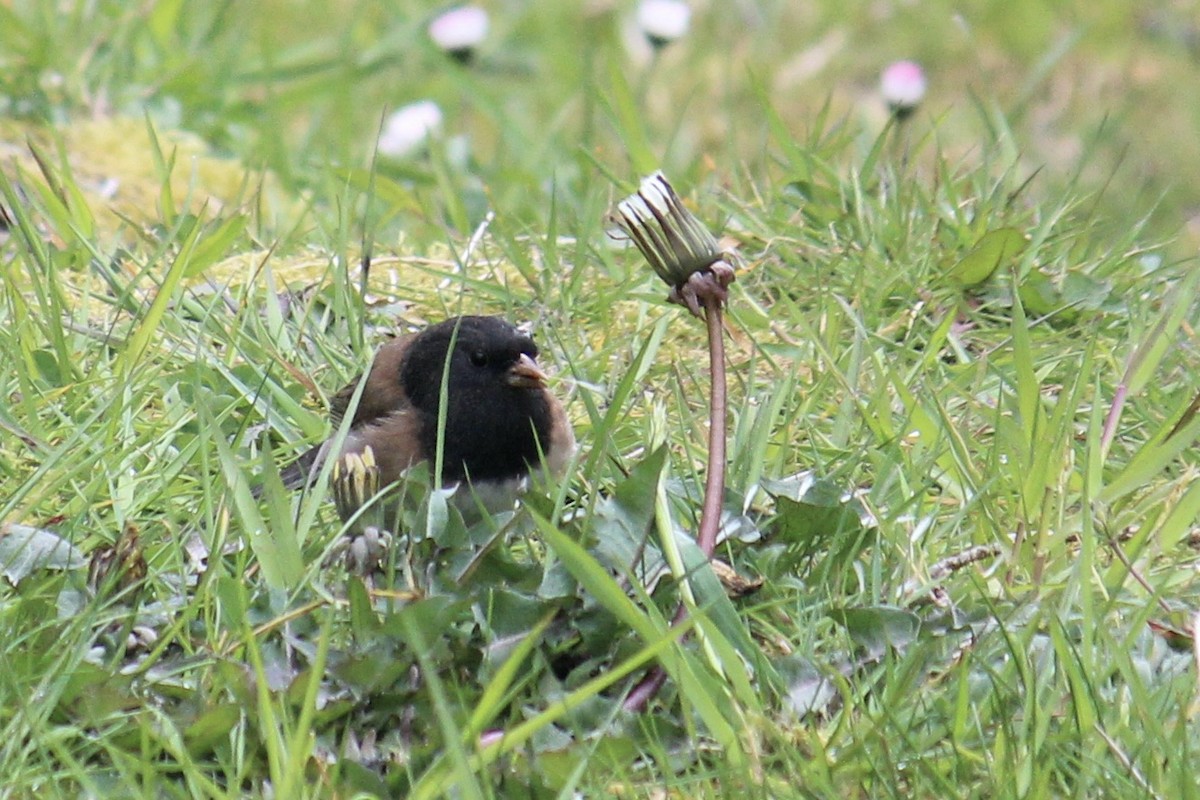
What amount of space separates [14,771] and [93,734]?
15cm

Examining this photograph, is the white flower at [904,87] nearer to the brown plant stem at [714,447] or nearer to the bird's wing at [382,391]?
the bird's wing at [382,391]

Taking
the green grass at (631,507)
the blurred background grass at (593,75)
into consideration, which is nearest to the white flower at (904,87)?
the green grass at (631,507)

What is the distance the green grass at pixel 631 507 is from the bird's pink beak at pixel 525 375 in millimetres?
125

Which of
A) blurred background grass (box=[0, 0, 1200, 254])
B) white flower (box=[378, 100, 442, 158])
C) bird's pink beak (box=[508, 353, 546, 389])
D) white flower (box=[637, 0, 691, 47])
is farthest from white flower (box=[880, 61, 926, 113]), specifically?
white flower (box=[378, 100, 442, 158])

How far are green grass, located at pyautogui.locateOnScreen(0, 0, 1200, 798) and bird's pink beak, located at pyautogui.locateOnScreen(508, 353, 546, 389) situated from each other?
125mm

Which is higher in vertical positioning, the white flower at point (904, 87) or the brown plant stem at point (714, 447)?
the brown plant stem at point (714, 447)

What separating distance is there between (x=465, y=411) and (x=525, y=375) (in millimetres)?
141

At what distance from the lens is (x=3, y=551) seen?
2352 mm

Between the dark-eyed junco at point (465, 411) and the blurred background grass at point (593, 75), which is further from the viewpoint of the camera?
the blurred background grass at point (593, 75)

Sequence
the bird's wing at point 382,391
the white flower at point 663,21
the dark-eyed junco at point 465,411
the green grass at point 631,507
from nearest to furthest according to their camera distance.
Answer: the green grass at point 631,507, the dark-eyed junco at point 465,411, the bird's wing at point 382,391, the white flower at point 663,21

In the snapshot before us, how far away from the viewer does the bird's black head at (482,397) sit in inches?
120

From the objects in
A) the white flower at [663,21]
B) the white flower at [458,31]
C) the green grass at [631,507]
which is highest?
the white flower at [458,31]

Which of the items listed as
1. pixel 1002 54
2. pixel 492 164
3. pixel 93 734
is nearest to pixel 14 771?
pixel 93 734

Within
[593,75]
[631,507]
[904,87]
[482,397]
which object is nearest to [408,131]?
[593,75]
